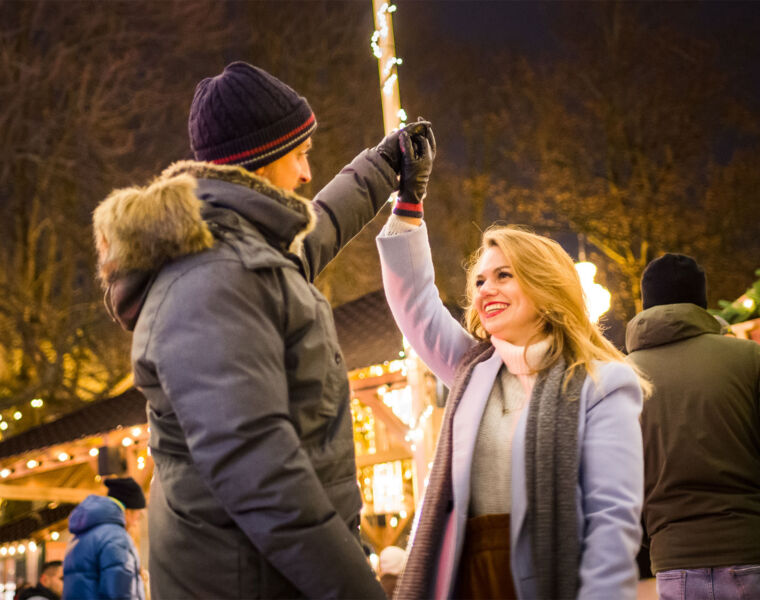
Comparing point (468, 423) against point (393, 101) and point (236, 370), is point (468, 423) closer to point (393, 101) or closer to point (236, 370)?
point (236, 370)

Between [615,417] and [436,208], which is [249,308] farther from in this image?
[436,208]

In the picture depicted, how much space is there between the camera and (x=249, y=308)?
→ 1952 millimetres

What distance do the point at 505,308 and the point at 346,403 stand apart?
2.69ft

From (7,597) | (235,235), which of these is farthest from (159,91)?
(235,235)

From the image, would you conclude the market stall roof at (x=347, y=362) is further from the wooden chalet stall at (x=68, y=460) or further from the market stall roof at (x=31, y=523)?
the market stall roof at (x=31, y=523)

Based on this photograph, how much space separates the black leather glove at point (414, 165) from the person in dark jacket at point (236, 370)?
0.64 meters

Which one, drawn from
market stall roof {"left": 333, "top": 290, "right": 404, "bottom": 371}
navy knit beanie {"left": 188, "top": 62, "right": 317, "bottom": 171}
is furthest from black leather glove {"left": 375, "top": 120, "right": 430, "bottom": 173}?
market stall roof {"left": 333, "top": 290, "right": 404, "bottom": 371}

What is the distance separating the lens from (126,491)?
736cm

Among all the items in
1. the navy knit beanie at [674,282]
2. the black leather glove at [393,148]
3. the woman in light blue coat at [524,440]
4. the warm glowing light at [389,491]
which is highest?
the black leather glove at [393,148]

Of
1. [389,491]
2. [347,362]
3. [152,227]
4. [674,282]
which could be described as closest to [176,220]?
[152,227]

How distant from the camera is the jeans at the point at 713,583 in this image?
3473 millimetres

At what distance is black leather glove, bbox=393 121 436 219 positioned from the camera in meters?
2.92

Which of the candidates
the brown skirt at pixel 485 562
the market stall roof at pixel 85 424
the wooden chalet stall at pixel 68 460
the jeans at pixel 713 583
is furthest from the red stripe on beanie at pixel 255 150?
the market stall roof at pixel 85 424

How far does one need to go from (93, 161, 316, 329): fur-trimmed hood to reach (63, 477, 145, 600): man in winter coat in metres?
4.49
